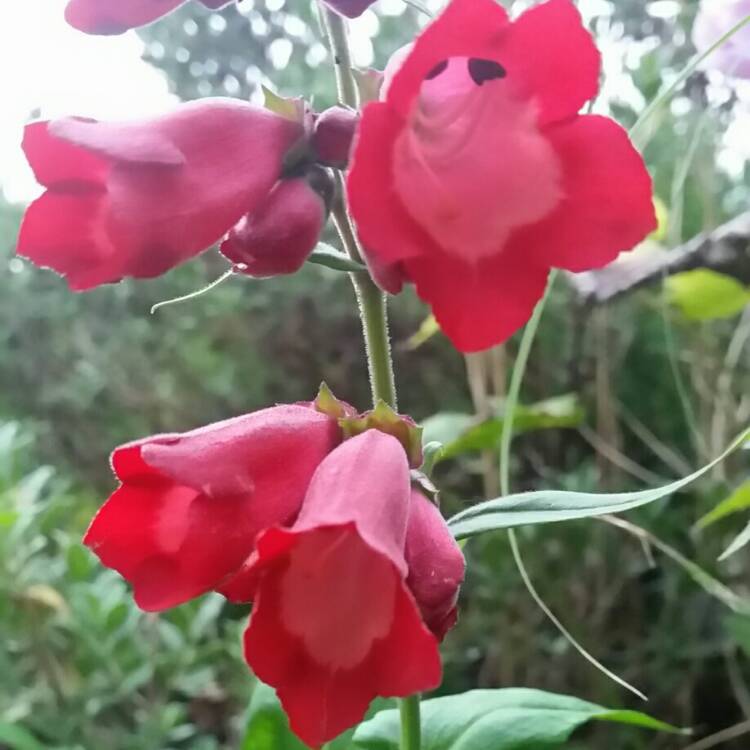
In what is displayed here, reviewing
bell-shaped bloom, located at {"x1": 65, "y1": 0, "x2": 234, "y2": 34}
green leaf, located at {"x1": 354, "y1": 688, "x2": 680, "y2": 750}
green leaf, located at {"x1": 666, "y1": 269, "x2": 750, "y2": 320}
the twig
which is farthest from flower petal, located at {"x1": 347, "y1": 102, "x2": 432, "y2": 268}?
green leaf, located at {"x1": 666, "y1": 269, "x2": 750, "y2": 320}

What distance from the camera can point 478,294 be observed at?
28cm

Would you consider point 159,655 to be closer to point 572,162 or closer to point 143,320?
point 143,320

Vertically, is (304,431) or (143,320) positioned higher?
(304,431)

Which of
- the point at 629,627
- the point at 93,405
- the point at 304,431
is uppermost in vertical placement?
the point at 304,431

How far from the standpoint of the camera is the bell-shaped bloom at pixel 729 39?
59 cm

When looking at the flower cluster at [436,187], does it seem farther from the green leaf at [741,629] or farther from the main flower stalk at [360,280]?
the green leaf at [741,629]

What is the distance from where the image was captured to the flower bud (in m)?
0.31

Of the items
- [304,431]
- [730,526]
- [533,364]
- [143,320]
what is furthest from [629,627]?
[304,431]

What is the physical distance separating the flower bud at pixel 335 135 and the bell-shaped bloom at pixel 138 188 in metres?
0.02

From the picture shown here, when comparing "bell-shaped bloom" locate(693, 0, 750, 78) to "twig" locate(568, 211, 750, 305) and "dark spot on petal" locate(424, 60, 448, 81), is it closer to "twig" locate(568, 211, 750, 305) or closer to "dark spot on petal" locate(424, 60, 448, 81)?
"twig" locate(568, 211, 750, 305)

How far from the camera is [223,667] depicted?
828 mm

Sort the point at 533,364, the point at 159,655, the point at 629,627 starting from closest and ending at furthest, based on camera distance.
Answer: the point at 159,655, the point at 629,627, the point at 533,364

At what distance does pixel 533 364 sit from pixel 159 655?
51cm

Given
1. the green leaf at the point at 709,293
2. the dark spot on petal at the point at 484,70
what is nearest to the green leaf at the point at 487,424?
the green leaf at the point at 709,293
